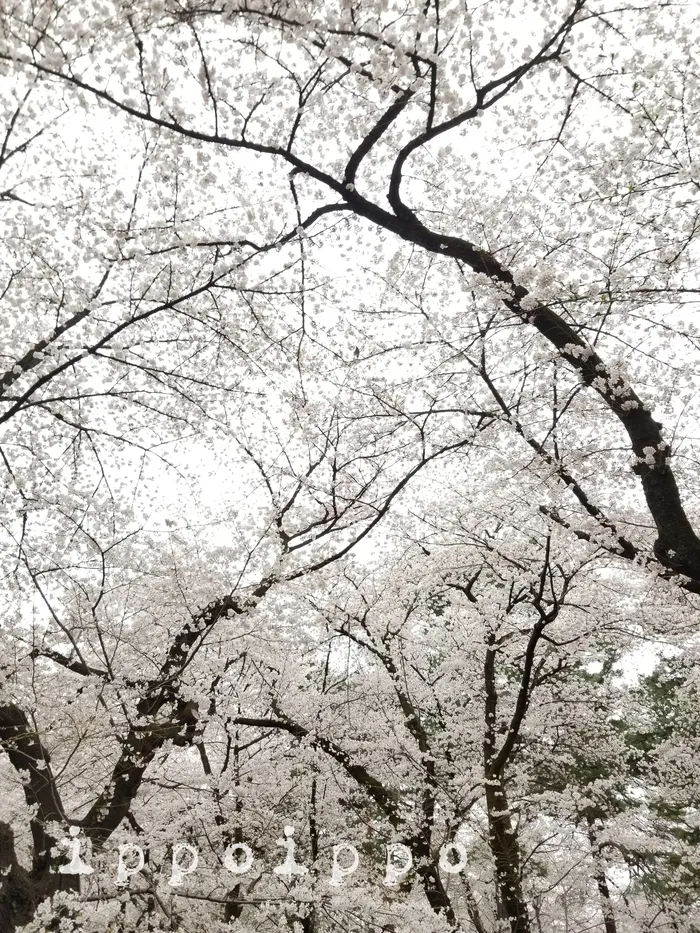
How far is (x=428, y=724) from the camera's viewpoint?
48.9 ft

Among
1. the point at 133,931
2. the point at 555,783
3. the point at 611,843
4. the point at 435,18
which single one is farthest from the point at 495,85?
the point at 555,783

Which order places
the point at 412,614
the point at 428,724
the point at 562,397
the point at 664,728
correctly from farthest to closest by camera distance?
the point at 664,728
the point at 428,724
the point at 412,614
the point at 562,397

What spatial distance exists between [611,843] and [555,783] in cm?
437

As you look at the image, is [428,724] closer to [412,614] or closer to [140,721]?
[412,614]

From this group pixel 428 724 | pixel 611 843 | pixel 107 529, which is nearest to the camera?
pixel 107 529

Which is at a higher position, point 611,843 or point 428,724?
point 428,724

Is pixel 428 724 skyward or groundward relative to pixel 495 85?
groundward

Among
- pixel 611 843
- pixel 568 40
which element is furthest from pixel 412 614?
pixel 568 40

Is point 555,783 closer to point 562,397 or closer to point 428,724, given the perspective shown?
point 428,724

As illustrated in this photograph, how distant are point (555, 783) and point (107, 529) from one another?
12.6m

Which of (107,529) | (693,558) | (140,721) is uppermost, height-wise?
(107,529)

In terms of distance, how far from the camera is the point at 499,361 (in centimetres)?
775

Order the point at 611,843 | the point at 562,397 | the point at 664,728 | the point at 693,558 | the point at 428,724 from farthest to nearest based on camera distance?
the point at 664,728 < the point at 428,724 < the point at 611,843 < the point at 562,397 < the point at 693,558

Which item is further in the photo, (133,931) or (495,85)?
(133,931)
